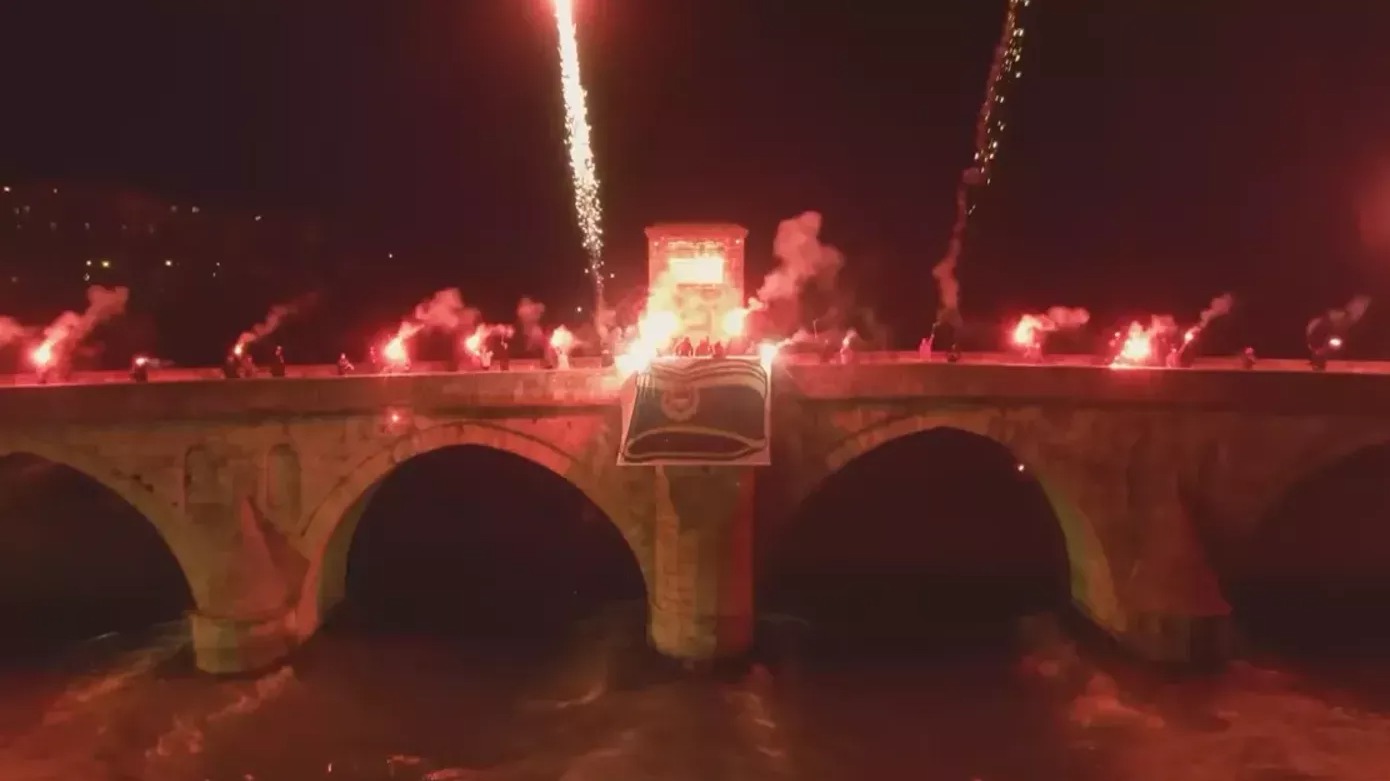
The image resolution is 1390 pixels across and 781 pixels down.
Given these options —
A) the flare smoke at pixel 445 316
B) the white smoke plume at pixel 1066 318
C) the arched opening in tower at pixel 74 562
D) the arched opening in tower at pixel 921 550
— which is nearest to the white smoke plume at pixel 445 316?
the flare smoke at pixel 445 316

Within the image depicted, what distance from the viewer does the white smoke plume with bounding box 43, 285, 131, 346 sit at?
22844 mm

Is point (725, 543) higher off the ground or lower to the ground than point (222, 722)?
higher

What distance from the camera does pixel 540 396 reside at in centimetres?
2005

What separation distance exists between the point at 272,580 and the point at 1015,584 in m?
15.0

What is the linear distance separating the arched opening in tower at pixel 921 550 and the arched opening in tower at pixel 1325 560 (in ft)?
12.4

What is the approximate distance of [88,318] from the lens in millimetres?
26422

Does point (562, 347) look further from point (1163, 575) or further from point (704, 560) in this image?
point (1163, 575)

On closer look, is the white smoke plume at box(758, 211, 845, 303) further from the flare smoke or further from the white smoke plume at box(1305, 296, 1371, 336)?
the white smoke plume at box(1305, 296, 1371, 336)

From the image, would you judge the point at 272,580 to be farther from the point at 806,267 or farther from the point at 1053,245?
the point at 1053,245

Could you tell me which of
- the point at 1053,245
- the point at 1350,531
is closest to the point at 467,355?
the point at 1350,531

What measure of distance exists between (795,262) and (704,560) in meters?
10.1

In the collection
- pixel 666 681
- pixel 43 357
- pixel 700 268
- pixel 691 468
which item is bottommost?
pixel 666 681

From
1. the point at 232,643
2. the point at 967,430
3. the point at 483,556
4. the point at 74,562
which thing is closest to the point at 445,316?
the point at 483,556

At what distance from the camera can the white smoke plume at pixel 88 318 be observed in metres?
22.8
